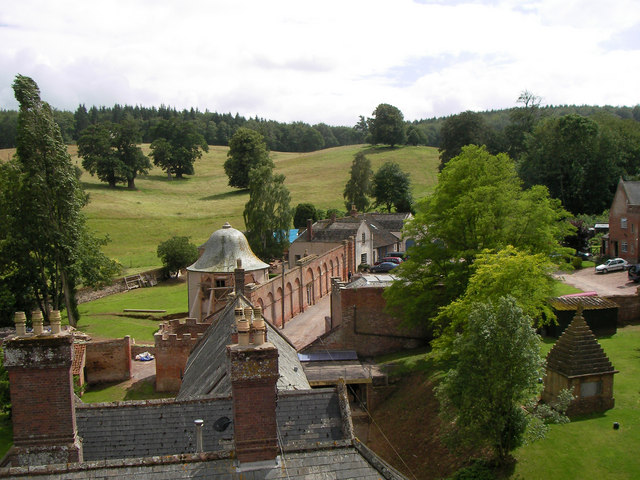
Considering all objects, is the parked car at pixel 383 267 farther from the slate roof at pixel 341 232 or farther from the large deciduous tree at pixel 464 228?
the large deciduous tree at pixel 464 228

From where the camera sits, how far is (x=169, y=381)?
Result: 31.2 meters

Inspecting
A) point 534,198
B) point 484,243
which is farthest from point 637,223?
point 484,243

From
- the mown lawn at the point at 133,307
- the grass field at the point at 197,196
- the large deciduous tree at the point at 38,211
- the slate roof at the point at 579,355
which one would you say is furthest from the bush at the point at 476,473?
the grass field at the point at 197,196

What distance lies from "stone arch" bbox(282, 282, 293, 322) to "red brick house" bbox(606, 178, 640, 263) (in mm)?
30343

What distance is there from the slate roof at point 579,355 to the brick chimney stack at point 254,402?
15.5 metres

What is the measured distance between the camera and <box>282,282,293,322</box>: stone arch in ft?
140

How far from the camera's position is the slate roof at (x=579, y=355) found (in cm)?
2134

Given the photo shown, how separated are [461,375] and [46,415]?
12848 mm

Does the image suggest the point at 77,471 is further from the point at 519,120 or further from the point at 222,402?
the point at 519,120

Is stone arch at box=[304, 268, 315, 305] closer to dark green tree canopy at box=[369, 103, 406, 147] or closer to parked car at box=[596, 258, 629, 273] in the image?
parked car at box=[596, 258, 629, 273]

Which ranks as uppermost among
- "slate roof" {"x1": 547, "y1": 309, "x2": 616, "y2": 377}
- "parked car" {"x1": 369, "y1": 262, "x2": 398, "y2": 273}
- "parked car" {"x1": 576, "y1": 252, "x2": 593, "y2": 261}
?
"slate roof" {"x1": 547, "y1": 309, "x2": 616, "y2": 377}

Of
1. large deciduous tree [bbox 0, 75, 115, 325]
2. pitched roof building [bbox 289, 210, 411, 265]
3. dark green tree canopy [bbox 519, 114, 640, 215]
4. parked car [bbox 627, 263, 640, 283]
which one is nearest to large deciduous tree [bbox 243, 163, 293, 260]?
pitched roof building [bbox 289, 210, 411, 265]

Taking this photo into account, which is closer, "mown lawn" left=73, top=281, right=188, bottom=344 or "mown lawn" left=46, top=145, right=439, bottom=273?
"mown lawn" left=73, top=281, right=188, bottom=344

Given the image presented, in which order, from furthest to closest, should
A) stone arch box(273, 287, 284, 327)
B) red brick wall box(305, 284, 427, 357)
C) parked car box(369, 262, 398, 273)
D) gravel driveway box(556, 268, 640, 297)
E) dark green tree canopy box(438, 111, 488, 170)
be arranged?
dark green tree canopy box(438, 111, 488, 170), parked car box(369, 262, 398, 273), stone arch box(273, 287, 284, 327), gravel driveway box(556, 268, 640, 297), red brick wall box(305, 284, 427, 357)
